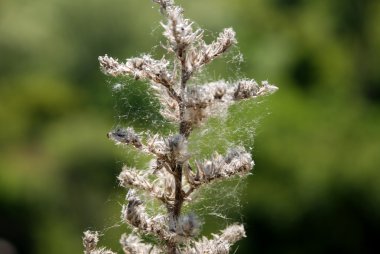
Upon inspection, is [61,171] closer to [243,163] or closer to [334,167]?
[334,167]

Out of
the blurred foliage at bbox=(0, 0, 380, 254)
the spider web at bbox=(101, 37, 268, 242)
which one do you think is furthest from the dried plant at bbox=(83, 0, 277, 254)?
the blurred foliage at bbox=(0, 0, 380, 254)

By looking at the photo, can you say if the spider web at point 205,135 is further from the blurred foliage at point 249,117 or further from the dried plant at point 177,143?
the blurred foliage at point 249,117

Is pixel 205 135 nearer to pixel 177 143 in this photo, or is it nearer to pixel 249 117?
pixel 177 143

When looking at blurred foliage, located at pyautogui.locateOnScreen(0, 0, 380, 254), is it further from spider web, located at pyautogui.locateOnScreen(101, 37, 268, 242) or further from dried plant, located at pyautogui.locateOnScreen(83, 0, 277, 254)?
dried plant, located at pyautogui.locateOnScreen(83, 0, 277, 254)

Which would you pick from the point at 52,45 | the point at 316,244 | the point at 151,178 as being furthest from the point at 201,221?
the point at 52,45

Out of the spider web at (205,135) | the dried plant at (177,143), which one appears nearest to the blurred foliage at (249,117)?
the spider web at (205,135)
